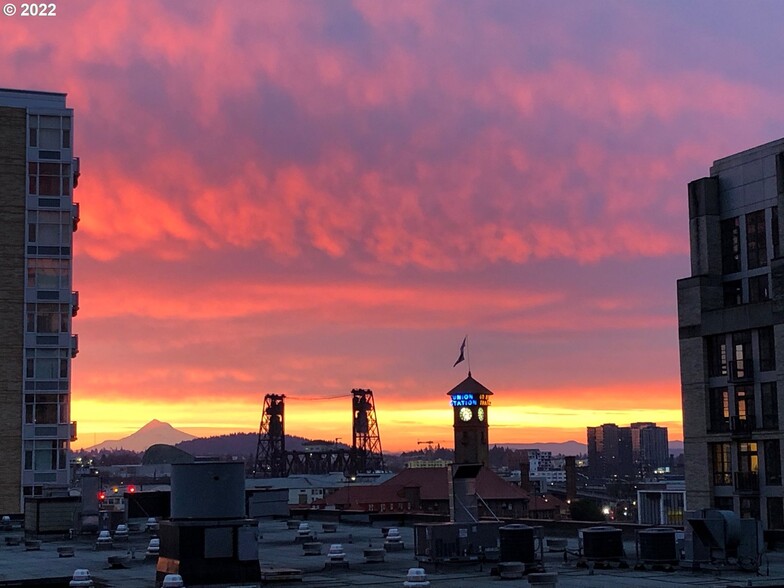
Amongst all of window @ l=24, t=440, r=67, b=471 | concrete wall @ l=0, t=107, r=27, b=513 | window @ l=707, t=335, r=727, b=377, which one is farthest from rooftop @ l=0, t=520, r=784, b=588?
window @ l=707, t=335, r=727, b=377

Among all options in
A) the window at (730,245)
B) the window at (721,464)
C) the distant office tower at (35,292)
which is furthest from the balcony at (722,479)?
the distant office tower at (35,292)

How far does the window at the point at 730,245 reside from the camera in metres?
98.9

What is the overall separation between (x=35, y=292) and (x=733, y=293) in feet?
201

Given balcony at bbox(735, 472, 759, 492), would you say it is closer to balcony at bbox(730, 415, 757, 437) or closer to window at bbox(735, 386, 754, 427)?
balcony at bbox(730, 415, 757, 437)

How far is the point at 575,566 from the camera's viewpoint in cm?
3391

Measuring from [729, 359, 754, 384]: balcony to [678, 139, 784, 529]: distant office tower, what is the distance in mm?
84

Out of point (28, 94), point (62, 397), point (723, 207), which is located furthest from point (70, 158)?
point (723, 207)

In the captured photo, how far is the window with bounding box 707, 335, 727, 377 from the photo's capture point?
9650 centimetres

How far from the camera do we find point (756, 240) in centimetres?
9662

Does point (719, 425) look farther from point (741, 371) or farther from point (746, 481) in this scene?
point (746, 481)

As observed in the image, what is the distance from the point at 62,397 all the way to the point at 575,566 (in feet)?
238

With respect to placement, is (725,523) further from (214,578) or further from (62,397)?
(62,397)

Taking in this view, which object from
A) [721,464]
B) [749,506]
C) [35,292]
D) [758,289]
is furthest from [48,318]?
[758,289]

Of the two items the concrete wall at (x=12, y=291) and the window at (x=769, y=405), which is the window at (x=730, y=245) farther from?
the concrete wall at (x=12, y=291)
